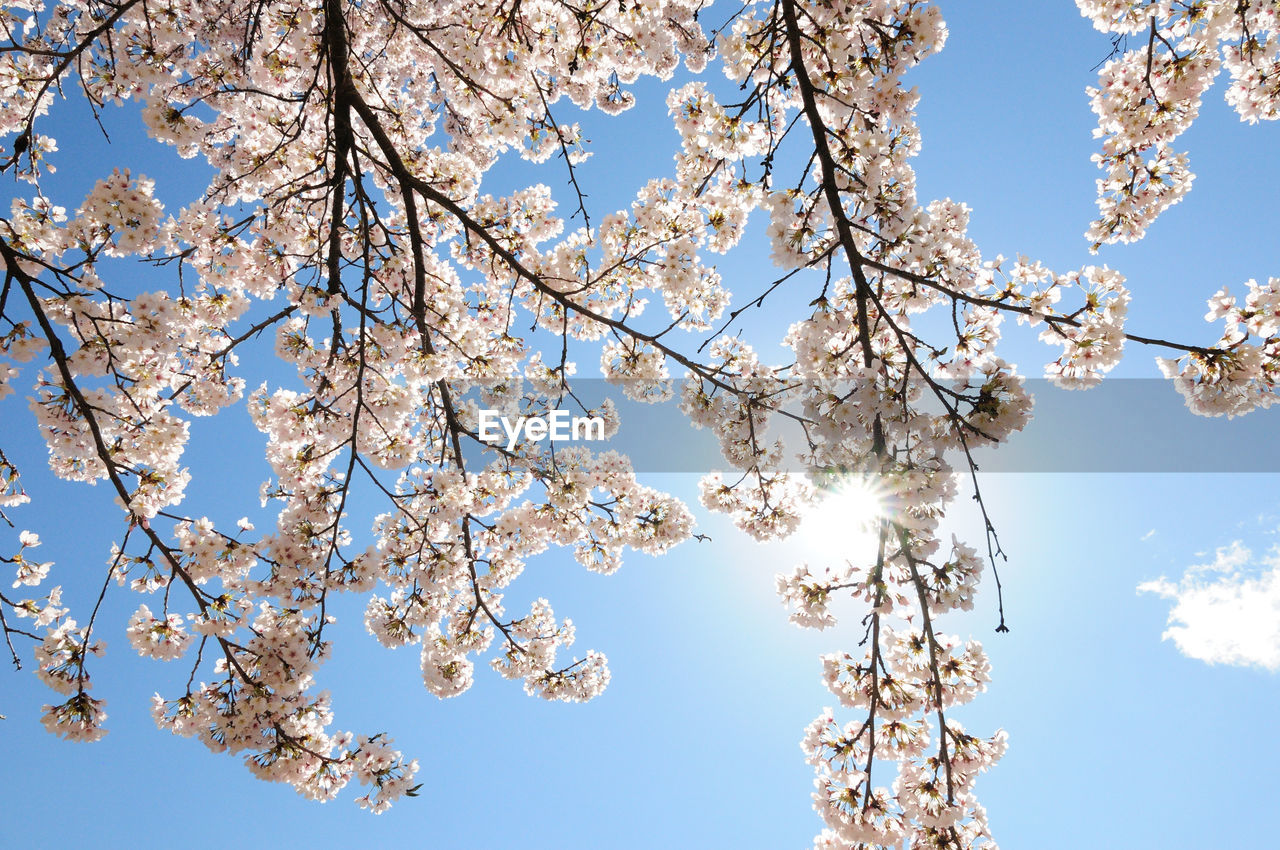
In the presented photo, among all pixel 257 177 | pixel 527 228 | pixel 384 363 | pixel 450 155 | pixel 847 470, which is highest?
pixel 450 155

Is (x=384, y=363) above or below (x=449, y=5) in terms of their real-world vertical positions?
below

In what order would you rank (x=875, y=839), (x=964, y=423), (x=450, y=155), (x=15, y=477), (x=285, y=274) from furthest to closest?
(x=450, y=155), (x=285, y=274), (x=875, y=839), (x=15, y=477), (x=964, y=423)

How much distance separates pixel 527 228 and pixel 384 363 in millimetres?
2045

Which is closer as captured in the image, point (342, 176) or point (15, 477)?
point (15, 477)

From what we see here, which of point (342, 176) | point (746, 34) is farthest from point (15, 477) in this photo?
point (746, 34)

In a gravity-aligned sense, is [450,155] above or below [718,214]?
above

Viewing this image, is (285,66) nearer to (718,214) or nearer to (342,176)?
(342,176)

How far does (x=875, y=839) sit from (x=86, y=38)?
7.12m

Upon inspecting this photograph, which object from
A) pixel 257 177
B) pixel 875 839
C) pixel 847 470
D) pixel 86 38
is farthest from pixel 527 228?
pixel 875 839

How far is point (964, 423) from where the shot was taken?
3.13 meters

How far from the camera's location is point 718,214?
536cm

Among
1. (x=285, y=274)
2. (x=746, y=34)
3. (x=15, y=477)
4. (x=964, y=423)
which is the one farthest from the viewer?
(x=285, y=274)

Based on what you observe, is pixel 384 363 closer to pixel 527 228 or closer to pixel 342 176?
pixel 342 176

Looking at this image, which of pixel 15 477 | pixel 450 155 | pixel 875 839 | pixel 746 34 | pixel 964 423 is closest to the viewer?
pixel 964 423
